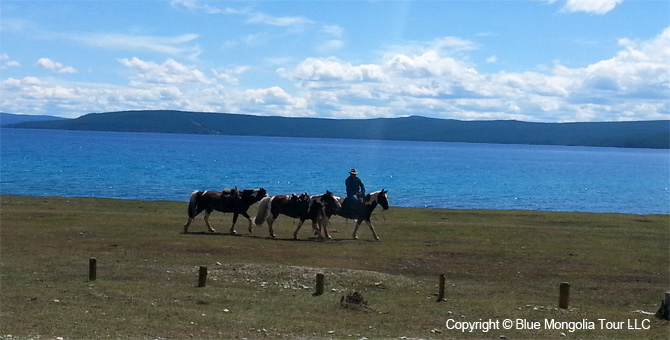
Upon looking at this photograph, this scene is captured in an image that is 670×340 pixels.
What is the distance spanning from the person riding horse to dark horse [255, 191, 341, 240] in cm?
38

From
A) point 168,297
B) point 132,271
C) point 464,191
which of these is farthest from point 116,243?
point 464,191

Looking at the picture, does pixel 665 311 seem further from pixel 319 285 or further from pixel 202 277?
pixel 202 277

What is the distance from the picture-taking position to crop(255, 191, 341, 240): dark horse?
29875 mm

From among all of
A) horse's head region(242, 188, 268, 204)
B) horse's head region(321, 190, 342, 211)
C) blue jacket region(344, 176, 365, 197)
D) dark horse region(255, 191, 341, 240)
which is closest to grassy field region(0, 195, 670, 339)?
dark horse region(255, 191, 341, 240)

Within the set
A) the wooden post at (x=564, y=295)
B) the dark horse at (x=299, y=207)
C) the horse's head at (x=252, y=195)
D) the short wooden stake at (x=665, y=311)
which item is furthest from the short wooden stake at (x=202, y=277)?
the horse's head at (x=252, y=195)

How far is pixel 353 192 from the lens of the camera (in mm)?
30516

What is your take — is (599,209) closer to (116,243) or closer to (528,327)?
(116,243)

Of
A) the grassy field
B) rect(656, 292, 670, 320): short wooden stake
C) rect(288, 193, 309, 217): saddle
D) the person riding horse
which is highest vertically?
the person riding horse

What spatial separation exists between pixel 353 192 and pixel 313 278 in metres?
10.9

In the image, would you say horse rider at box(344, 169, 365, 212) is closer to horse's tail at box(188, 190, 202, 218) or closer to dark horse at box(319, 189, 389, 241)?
dark horse at box(319, 189, 389, 241)

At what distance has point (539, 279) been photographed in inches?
855

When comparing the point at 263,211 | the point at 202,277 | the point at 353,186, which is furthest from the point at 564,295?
the point at 263,211

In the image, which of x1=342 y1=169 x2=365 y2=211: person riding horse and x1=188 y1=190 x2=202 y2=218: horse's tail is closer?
x1=342 y1=169 x2=365 y2=211: person riding horse

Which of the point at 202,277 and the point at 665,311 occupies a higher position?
the point at 665,311
